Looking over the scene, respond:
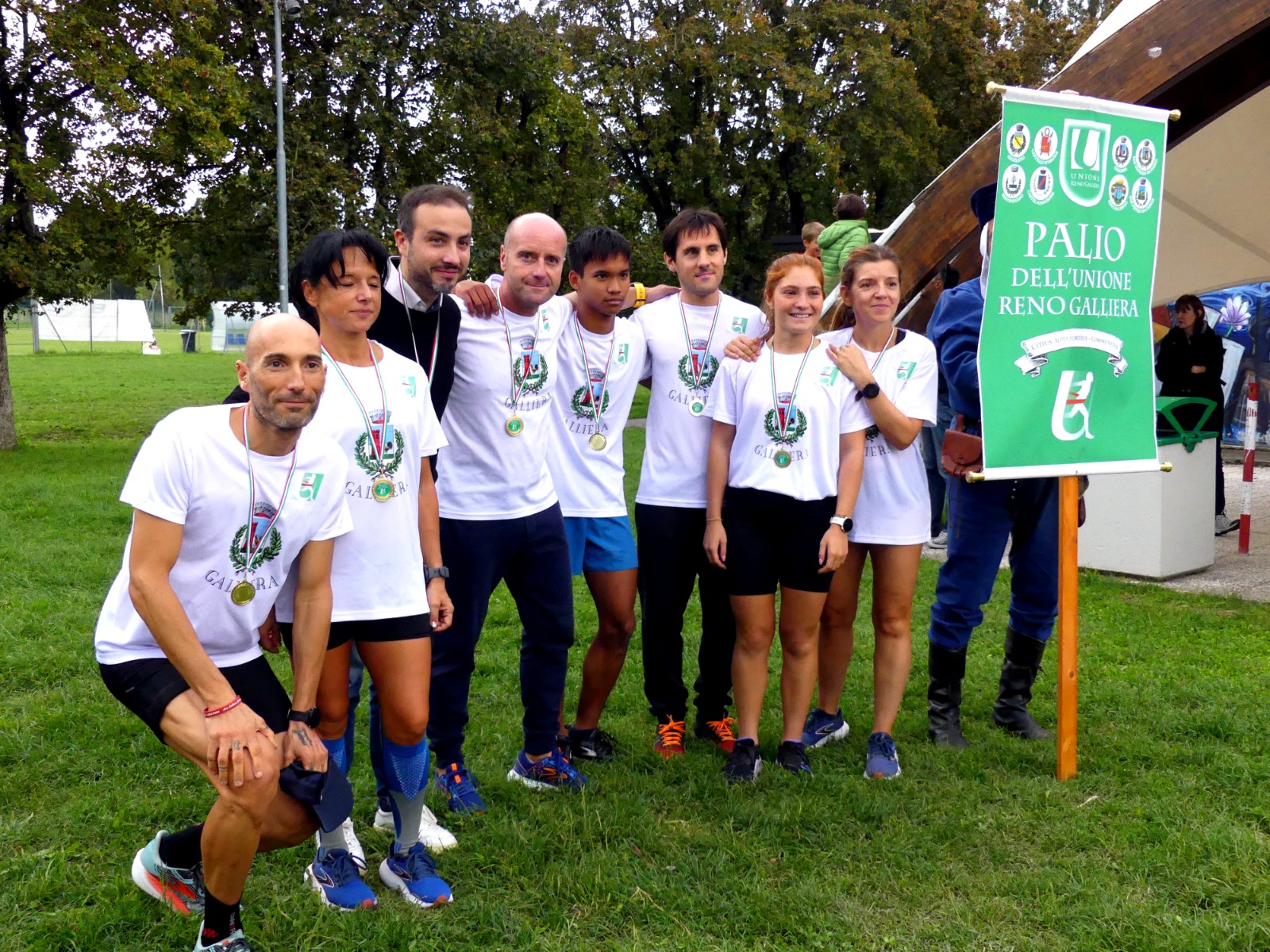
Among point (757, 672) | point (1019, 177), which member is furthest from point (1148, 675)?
point (1019, 177)

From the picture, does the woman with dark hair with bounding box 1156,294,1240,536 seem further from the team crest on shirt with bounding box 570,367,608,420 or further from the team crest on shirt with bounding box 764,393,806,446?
the team crest on shirt with bounding box 570,367,608,420

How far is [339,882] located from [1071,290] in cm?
318

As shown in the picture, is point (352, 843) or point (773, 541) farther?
point (773, 541)

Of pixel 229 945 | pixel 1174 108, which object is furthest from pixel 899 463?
pixel 1174 108

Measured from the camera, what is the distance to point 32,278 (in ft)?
42.1

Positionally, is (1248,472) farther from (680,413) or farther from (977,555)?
(680,413)

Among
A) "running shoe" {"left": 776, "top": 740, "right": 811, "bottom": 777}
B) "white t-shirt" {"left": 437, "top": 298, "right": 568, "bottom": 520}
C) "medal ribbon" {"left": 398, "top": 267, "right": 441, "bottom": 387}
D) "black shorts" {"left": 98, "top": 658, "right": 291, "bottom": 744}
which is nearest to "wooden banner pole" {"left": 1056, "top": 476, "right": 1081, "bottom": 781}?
"running shoe" {"left": 776, "top": 740, "right": 811, "bottom": 777}

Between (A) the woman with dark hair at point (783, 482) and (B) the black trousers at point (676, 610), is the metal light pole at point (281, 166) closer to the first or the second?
(B) the black trousers at point (676, 610)

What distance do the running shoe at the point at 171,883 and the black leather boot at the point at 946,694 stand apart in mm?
2793

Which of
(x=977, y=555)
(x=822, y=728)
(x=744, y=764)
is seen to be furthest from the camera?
(x=822, y=728)

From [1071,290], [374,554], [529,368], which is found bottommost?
[374,554]

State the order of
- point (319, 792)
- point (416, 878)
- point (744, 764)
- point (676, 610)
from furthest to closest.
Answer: point (676, 610), point (744, 764), point (416, 878), point (319, 792)

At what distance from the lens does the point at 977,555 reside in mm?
4449

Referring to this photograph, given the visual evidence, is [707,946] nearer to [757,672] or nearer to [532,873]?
[532,873]
